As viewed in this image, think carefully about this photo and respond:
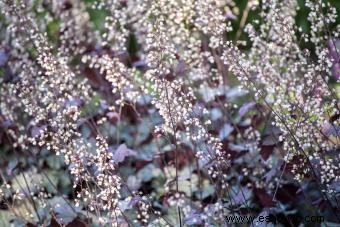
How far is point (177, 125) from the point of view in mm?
3611

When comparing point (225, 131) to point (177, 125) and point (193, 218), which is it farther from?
point (193, 218)

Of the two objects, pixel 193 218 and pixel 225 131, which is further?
pixel 225 131

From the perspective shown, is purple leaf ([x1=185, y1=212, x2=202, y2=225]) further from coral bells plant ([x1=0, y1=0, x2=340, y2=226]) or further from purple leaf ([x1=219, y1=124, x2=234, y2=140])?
purple leaf ([x1=219, y1=124, x2=234, y2=140])

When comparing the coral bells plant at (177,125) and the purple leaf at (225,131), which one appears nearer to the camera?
the coral bells plant at (177,125)

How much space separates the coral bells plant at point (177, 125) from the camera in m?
3.02

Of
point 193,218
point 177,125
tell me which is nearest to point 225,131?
point 177,125

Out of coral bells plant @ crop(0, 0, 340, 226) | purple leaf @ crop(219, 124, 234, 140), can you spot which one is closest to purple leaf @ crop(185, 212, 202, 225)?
coral bells plant @ crop(0, 0, 340, 226)

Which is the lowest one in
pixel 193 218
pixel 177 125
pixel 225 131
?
pixel 193 218

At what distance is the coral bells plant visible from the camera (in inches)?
119

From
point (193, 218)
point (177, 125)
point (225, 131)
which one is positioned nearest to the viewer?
point (193, 218)

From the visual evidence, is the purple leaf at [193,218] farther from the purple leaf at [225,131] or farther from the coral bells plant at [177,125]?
the purple leaf at [225,131]

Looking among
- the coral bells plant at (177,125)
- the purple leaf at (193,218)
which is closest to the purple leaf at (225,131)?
the coral bells plant at (177,125)

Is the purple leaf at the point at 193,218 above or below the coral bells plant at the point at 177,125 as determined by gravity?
below

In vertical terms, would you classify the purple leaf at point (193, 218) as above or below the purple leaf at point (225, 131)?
below
